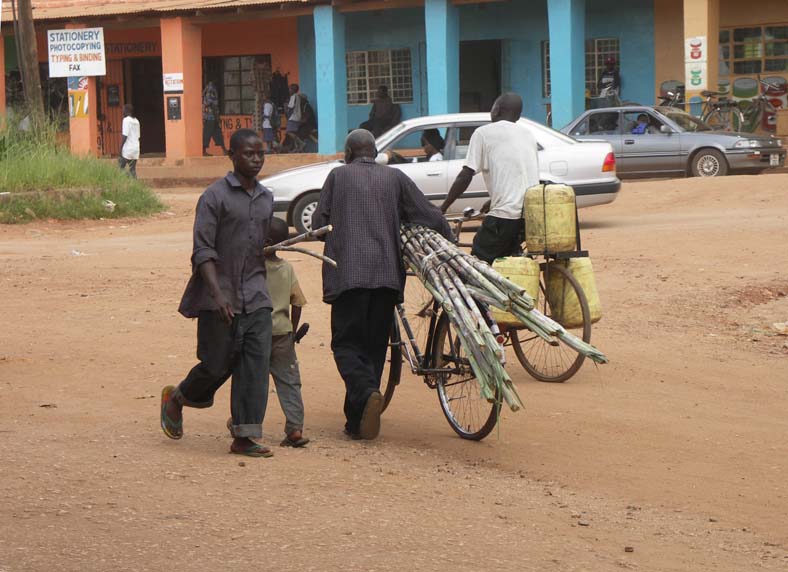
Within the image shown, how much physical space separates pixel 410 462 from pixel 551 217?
2.14 meters

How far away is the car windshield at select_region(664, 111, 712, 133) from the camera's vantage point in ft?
66.5

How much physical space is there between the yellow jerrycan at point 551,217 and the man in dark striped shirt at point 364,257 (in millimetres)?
1328

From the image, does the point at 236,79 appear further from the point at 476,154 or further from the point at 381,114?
the point at 476,154

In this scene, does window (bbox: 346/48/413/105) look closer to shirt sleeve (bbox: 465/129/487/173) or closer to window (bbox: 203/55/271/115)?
window (bbox: 203/55/271/115)

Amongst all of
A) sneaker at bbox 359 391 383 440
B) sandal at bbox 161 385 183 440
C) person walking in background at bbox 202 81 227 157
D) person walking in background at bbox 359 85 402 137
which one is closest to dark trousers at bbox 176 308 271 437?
sandal at bbox 161 385 183 440

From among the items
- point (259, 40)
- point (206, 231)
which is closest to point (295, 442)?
point (206, 231)

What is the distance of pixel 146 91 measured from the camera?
3102 cm

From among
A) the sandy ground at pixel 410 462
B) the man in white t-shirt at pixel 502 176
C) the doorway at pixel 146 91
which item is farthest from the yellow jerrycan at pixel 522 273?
the doorway at pixel 146 91

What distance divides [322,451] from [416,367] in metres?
0.72

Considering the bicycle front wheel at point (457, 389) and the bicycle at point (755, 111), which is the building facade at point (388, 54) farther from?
the bicycle front wheel at point (457, 389)

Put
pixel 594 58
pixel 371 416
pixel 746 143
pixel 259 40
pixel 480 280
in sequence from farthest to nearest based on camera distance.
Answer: pixel 259 40, pixel 594 58, pixel 746 143, pixel 371 416, pixel 480 280

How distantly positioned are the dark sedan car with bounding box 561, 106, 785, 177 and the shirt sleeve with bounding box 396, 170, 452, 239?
14538 mm

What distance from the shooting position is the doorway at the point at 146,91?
3067cm

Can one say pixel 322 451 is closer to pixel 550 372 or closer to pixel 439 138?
pixel 550 372
